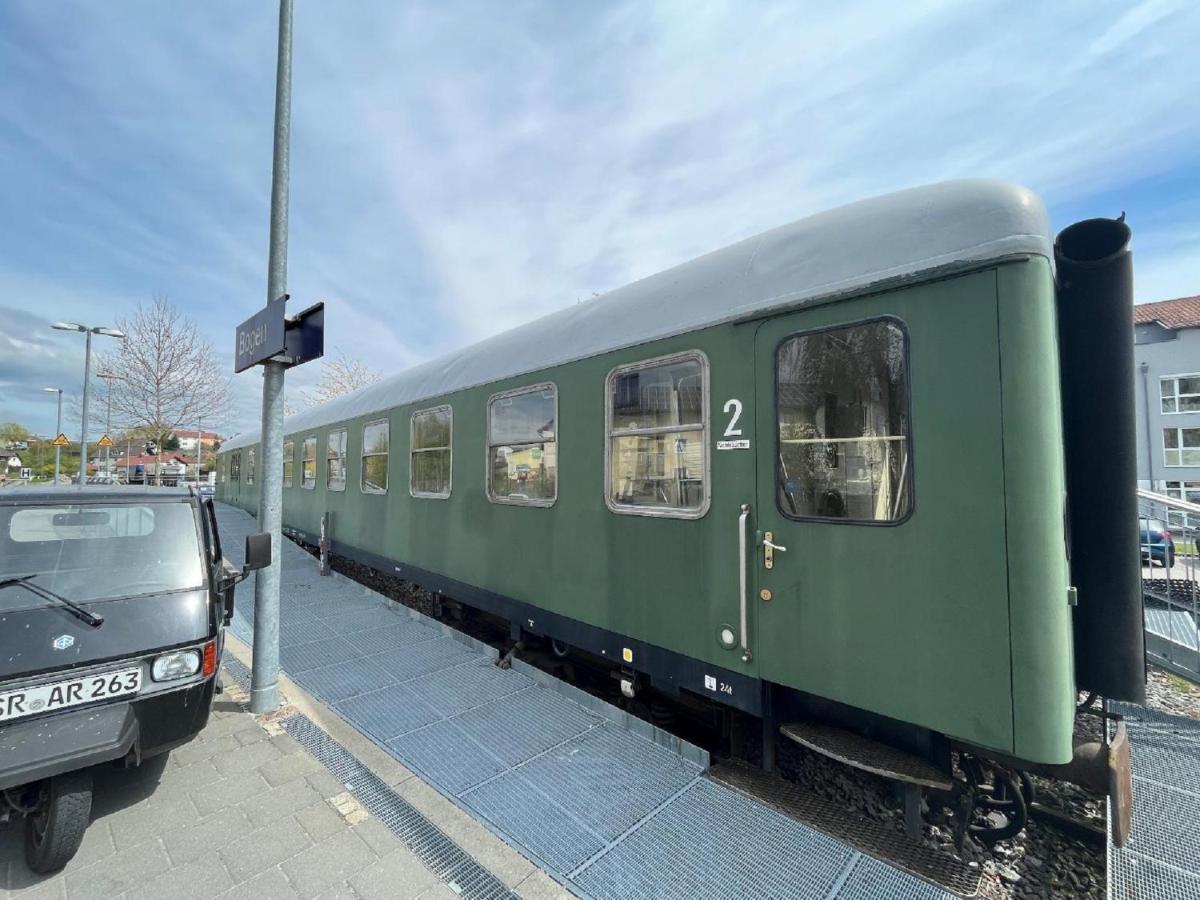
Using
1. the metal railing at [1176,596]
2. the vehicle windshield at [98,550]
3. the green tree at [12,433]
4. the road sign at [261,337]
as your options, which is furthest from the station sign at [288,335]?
the green tree at [12,433]

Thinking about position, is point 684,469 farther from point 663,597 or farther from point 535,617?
point 535,617

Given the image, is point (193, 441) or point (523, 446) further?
point (193, 441)

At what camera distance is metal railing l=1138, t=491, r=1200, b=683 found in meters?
4.50

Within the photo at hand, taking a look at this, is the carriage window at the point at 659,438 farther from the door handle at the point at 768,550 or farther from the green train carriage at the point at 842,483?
the door handle at the point at 768,550

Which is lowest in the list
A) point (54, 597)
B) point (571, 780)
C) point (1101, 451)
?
point (571, 780)

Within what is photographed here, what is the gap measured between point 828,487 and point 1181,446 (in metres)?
30.4

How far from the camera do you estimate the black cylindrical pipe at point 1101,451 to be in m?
2.73

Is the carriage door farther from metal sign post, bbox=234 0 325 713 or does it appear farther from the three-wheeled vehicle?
metal sign post, bbox=234 0 325 713

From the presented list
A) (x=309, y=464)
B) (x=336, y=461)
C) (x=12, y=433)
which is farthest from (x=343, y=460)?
(x=12, y=433)

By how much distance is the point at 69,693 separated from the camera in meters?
2.62

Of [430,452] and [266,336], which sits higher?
[266,336]

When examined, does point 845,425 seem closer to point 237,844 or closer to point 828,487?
point 828,487

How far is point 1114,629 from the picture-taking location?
2.77 meters

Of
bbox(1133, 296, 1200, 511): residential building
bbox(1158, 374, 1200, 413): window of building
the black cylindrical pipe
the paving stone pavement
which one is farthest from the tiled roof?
the paving stone pavement
